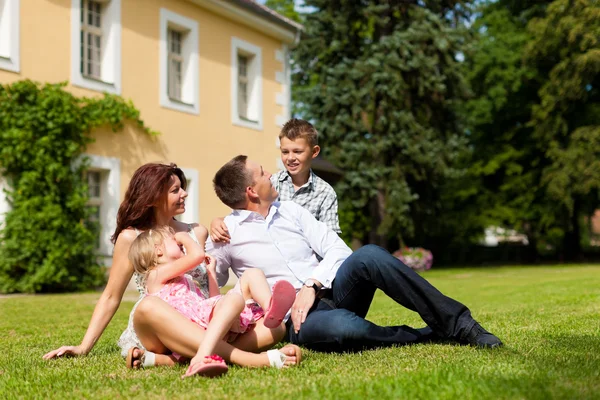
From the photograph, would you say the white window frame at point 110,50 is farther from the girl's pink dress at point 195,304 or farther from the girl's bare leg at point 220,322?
the girl's bare leg at point 220,322

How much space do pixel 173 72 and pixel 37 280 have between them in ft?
→ 17.8

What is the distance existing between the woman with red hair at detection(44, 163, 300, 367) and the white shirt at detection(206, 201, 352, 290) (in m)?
0.20

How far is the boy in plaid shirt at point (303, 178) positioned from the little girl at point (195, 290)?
1.22 m

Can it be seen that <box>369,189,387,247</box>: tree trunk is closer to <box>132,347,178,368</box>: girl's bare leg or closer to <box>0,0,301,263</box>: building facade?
<box>0,0,301,263</box>: building facade

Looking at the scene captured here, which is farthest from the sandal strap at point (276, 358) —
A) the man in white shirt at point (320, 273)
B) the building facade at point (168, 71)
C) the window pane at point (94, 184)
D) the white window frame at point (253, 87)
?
the white window frame at point (253, 87)

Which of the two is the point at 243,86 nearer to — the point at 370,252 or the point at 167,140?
the point at 167,140

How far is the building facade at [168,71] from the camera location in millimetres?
12664

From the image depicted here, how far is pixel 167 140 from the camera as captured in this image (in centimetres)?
1496

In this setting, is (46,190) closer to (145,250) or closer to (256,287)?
(145,250)

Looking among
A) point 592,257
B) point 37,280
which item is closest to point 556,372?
point 37,280

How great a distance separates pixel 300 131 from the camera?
5.03 m

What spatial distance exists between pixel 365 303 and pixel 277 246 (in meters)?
0.62

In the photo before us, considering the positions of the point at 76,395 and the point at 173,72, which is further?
the point at 173,72

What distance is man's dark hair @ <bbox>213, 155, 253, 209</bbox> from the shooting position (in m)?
A: 4.36
